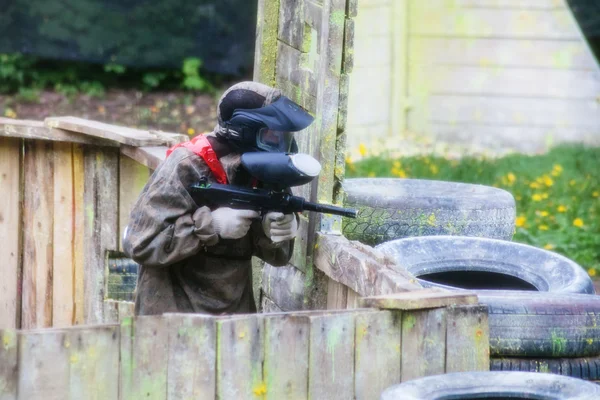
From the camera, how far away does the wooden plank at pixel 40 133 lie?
17.0ft

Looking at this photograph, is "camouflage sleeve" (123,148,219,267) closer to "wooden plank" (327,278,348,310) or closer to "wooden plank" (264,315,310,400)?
"wooden plank" (327,278,348,310)

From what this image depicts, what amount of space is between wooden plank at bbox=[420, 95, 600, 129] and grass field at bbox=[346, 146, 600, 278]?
40 centimetres

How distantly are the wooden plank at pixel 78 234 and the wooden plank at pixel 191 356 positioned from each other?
2.59 m

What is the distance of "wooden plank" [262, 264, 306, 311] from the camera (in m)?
4.37

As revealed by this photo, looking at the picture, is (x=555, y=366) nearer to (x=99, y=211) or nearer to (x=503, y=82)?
(x=99, y=211)

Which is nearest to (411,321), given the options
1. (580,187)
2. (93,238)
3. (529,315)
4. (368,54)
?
(529,315)

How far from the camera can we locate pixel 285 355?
9.72 feet

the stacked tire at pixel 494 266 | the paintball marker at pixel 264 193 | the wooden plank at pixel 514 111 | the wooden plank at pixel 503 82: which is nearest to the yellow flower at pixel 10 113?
the wooden plank at pixel 503 82

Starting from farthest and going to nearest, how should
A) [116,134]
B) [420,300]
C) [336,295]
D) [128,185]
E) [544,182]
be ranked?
[544,182], [128,185], [116,134], [336,295], [420,300]

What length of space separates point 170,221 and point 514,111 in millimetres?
7191

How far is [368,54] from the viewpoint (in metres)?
10.1

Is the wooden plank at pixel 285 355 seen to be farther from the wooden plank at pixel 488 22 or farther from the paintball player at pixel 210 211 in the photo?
the wooden plank at pixel 488 22

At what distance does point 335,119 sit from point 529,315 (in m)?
1.01

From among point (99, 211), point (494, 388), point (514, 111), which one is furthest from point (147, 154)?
point (514, 111)
